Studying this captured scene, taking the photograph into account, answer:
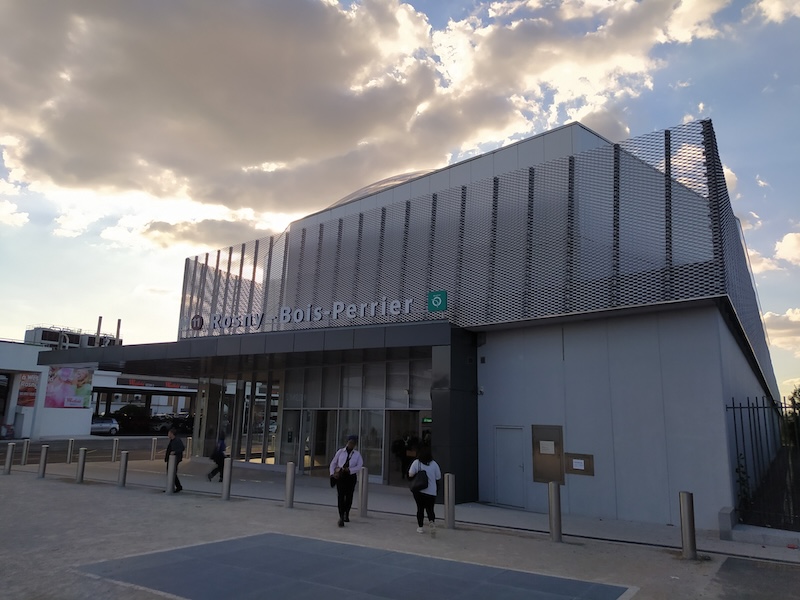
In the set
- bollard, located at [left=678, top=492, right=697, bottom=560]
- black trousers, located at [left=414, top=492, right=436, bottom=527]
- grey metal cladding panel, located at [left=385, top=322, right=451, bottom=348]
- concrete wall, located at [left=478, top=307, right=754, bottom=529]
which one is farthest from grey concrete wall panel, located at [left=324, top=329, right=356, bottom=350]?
bollard, located at [left=678, top=492, right=697, bottom=560]

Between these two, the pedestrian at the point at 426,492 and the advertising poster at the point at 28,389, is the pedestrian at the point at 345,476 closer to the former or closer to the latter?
the pedestrian at the point at 426,492

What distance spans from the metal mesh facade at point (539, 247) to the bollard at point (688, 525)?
13.8 ft

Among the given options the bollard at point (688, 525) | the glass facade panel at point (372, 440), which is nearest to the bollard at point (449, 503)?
the bollard at point (688, 525)

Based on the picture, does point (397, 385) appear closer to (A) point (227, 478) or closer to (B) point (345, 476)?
(A) point (227, 478)

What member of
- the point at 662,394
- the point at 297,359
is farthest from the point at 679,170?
the point at 297,359

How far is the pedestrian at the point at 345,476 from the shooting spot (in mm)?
10359

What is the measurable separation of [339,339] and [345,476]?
5868mm

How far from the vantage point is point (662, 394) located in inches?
455

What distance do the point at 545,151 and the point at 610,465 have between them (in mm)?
8861

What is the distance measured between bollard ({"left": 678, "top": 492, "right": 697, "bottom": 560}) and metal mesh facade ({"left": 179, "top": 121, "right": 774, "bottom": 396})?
13.8ft

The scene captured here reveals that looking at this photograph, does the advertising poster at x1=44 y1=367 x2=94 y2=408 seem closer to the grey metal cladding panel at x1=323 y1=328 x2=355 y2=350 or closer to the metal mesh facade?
the metal mesh facade

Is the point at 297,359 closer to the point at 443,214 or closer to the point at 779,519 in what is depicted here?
the point at 443,214

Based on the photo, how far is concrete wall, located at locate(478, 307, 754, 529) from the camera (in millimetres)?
10938

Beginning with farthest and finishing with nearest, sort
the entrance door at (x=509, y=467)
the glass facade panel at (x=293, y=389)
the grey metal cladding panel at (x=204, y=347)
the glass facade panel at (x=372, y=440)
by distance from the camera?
the glass facade panel at (x=293, y=389), the grey metal cladding panel at (x=204, y=347), the glass facade panel at (x=372, y=440), the entrance door at (x=509, y=467)
